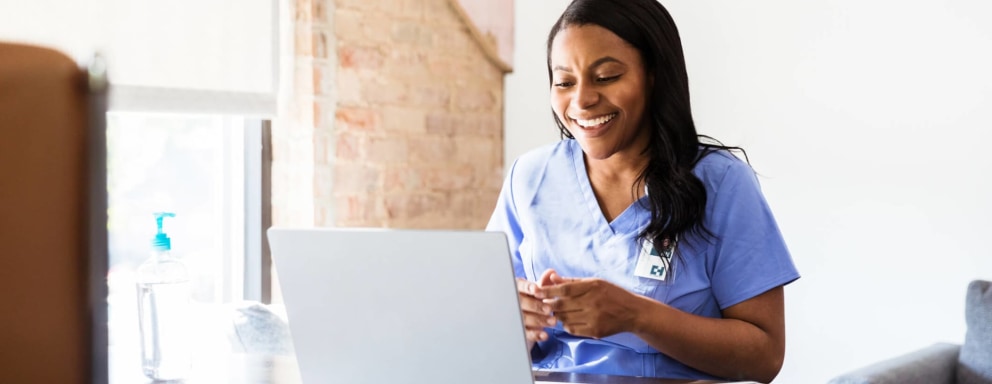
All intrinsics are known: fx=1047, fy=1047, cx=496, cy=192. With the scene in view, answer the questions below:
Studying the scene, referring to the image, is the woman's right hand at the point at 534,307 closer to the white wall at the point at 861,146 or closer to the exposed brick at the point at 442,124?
the white wall at the point at 861,146

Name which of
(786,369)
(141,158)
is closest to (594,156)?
(141,158)

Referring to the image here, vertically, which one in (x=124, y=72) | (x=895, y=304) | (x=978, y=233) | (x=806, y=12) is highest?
(x=806, y=12)

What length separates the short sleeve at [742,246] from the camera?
156cm

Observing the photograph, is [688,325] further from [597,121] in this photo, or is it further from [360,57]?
[360,57]

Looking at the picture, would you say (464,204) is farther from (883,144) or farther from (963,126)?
(963,126)

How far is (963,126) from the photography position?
2664 mm

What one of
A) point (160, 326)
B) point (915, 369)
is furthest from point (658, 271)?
point (915, 369)

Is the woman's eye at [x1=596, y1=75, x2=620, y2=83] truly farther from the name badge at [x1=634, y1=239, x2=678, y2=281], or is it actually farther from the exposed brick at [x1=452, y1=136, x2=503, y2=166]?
the exposed brick at [x1=452, y1=136, x2=503, y2=166]

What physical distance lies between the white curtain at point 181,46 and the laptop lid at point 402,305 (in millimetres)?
1156

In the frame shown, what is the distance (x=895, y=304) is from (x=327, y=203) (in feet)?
5.09

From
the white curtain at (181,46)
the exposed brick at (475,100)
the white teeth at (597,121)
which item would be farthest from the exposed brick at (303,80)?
the white teeth at (597,121)

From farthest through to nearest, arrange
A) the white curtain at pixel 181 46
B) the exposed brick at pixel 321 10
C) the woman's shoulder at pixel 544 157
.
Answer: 1. the exposed brick at pixel 321 10
2. the white curtain at pixel 181 46
3. the woman's shoulder at pixel 544 157

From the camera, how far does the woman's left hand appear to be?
137cm

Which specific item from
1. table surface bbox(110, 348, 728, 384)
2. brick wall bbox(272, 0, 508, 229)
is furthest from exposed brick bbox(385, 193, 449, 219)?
table surface bbox(110, 348, 728, 384)
